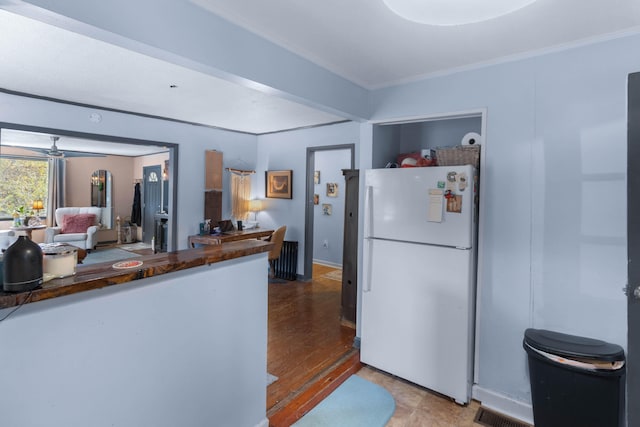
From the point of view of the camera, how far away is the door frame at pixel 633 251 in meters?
1.30

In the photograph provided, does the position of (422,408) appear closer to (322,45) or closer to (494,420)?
(494,420)

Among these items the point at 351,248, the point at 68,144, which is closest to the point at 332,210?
the point at 351,248

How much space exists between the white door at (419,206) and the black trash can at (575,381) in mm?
749

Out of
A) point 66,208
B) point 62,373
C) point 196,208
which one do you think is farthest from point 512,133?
point 66,208

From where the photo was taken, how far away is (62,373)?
3.82 ft

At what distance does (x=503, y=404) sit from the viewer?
7.26 ft

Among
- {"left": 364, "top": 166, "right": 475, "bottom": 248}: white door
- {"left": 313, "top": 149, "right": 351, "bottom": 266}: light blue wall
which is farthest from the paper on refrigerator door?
{"left": 313, "top": 149, "right": 351, "bottom": 266}: light blue wall

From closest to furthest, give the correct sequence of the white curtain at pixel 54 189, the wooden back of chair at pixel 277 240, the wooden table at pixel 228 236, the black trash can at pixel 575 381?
the black trash can at pixel 575 381
the wooden table at pixel 228 236
the wooden back of chair at pixel 277 240
the white curtain at pixel 54 189

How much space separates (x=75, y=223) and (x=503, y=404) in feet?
27.3

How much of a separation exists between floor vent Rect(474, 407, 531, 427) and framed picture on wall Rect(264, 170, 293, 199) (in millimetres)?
3771

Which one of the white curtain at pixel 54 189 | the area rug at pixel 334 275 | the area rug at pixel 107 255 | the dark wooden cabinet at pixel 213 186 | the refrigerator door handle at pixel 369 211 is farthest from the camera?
the white curtain at pixel 54 189

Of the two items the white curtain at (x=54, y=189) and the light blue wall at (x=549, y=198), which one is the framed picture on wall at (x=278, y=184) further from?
the white curtain at (x=54, y=189)

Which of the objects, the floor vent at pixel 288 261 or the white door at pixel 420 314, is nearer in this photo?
the white door at pixel 420 314

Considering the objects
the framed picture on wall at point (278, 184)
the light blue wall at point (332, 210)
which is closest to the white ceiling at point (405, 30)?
the framed picture on wall at point (278, 184)
